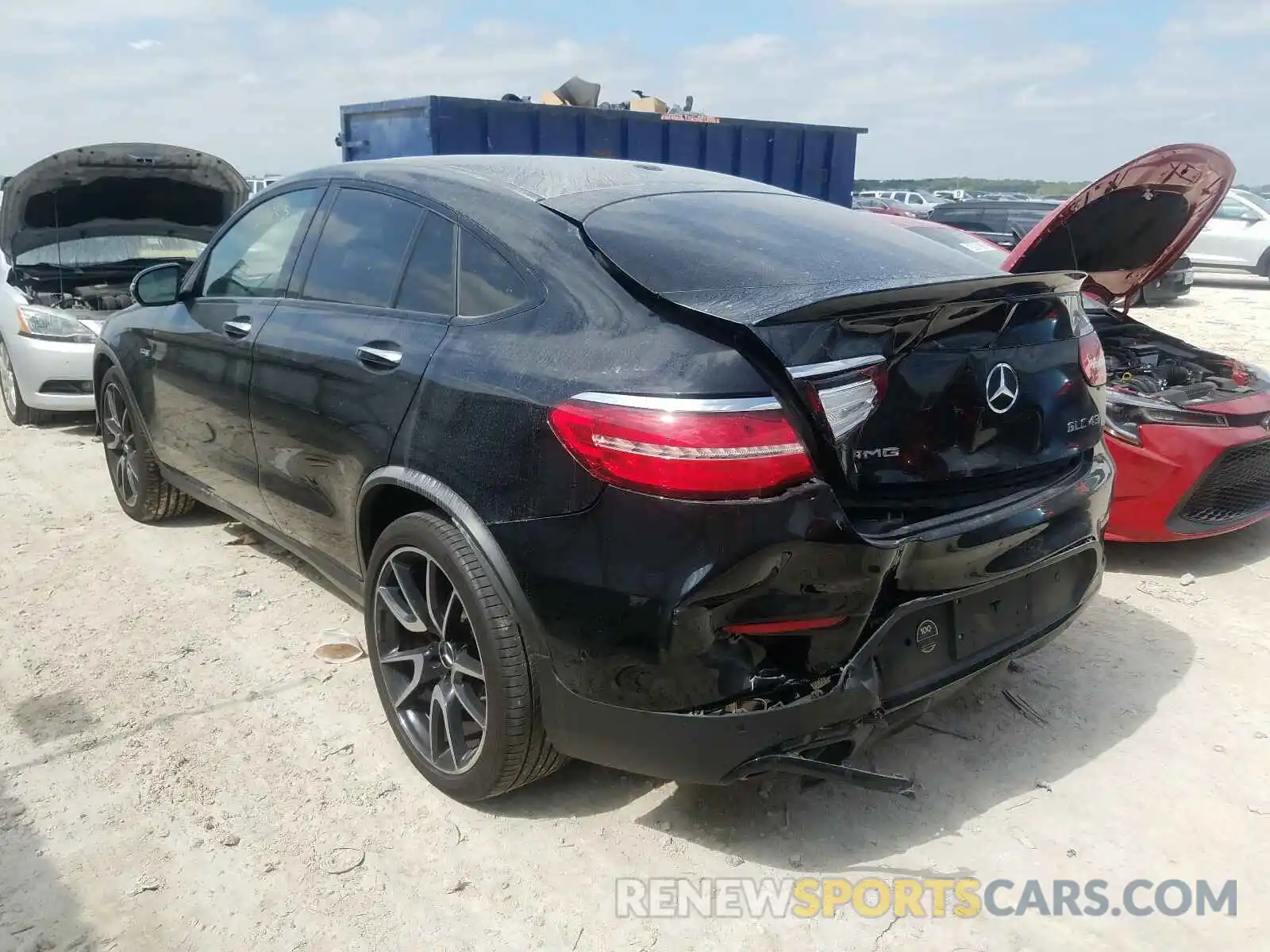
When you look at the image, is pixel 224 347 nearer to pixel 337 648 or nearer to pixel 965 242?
pixel 337 648

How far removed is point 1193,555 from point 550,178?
140 inches

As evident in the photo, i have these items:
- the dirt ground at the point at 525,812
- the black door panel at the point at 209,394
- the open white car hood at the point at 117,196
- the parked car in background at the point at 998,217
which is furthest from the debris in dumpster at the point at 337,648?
the parked car in background at the point at 998,217

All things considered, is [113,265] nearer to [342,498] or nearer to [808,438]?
[342,498]

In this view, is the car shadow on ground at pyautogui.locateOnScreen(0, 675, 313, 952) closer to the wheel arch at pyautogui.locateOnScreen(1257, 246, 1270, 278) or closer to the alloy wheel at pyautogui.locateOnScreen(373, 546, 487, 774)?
the alloy wheel at pyautogui.locateOnScreen(373, 546, 487, 774)

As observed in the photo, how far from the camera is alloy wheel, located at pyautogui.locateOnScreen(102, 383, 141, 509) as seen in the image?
500 cm

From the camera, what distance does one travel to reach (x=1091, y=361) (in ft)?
9.36

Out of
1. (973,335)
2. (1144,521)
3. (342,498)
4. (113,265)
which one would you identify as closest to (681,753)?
(973,335)

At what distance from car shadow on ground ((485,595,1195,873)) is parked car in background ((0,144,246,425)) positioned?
5.58m

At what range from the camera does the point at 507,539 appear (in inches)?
96.4

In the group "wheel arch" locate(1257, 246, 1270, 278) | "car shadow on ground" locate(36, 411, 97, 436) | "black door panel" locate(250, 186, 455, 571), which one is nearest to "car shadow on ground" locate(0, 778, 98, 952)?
"black door panel" locate(250, 186, 455, 571)

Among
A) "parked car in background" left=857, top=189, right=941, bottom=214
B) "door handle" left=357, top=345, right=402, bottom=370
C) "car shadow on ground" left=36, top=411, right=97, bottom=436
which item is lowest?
"car shadow on ground" left=36, top=411, right=97, bottom=436

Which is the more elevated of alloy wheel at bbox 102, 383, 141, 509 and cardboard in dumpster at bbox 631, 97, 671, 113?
cardboard in dumpster at bbox 631, 97, 671, 113

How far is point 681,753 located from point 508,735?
19.6 inches

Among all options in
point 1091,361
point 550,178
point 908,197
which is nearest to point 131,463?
point 550,178
